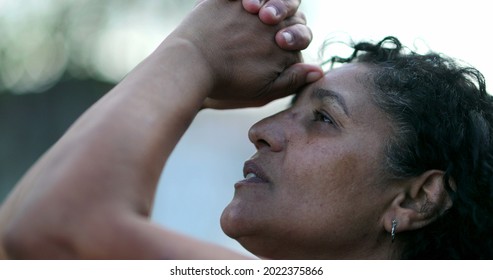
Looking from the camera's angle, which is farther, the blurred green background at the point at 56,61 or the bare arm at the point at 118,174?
the blurred green background at the point at 56,61

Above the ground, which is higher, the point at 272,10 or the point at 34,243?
the point at 272,10

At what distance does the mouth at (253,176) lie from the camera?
2535 millimetres

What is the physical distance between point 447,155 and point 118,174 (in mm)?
1172

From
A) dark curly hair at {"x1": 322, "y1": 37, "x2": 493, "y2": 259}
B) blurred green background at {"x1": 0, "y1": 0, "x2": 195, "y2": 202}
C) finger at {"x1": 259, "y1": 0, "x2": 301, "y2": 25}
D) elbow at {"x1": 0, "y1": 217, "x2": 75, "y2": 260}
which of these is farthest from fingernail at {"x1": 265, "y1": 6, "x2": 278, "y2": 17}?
blurred green background at {"x1": 0, "y1": 0, "x2": 195, "y2": 202}

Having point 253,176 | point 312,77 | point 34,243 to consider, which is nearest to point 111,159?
point 34,243

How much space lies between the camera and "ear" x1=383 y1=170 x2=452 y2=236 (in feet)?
8.30

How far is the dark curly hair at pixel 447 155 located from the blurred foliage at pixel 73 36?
7.72m

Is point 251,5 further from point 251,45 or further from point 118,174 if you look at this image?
point 118,174

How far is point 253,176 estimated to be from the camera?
8.46ft

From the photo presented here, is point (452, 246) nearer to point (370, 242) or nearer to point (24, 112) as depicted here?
point (370, 242)

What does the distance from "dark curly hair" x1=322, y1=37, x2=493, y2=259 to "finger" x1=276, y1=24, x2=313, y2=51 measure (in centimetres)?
30

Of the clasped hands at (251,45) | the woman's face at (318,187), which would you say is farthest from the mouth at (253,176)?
the clasped hands at (251,45)

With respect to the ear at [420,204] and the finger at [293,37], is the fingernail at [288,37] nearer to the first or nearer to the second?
the finger at [293,37]

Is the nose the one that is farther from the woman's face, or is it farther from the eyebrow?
the eyebrow
